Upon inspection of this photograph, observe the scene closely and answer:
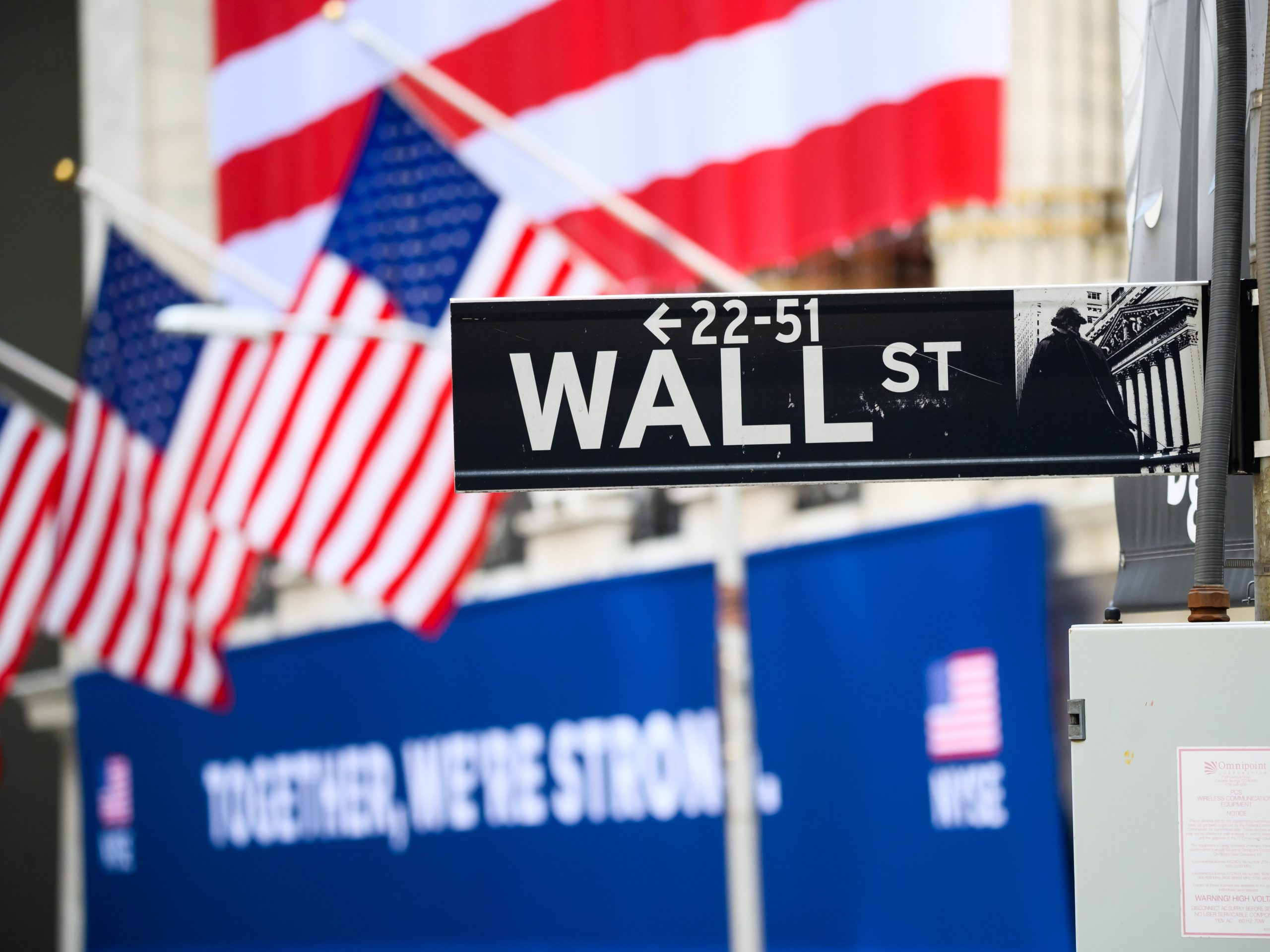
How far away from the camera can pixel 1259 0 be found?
3584 mm

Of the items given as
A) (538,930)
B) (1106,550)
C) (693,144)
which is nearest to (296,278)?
(693,144)

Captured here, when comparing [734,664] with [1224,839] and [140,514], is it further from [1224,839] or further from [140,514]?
[1224,839]

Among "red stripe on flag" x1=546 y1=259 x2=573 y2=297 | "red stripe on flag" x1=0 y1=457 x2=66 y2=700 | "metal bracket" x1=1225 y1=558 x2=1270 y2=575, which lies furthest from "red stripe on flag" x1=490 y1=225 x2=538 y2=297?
"metal bracket" x1=1225 y1=558 x2=1270 y2=575

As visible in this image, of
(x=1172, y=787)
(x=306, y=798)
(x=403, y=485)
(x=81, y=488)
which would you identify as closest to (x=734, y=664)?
(x=403, y=485)

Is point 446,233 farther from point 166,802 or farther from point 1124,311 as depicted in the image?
point 166,802

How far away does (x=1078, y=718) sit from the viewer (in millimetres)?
3322

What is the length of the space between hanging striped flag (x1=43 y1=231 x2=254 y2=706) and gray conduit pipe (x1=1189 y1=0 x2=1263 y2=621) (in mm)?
16172

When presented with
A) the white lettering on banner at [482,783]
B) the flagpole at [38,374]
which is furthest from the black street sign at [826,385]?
the flagpole at [38,374]

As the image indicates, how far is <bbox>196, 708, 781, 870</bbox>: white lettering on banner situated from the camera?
62.1 ft

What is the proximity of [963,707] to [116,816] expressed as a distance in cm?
1718

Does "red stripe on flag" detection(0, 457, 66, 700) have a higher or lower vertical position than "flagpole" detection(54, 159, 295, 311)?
lower

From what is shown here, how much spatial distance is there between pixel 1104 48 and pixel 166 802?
1787 centimetres

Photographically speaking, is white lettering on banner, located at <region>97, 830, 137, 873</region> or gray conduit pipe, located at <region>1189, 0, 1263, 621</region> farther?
white lettering on banner, located at <region>97, 830, 137, 873</region>

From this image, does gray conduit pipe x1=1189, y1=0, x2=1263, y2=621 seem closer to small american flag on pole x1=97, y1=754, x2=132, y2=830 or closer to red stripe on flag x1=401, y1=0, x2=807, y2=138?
red stripe on flag x1=401, y1=0, x2=807, y2=138
